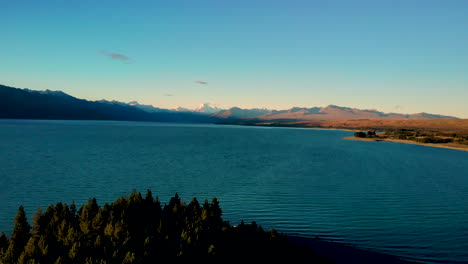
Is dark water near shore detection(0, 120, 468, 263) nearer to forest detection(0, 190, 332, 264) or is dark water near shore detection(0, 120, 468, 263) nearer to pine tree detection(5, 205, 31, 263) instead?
forest detection(0, 190, 332, 264)

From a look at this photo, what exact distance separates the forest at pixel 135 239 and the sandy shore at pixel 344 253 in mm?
3773

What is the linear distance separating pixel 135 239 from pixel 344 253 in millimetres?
25200

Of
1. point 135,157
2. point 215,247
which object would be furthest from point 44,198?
point 135,157

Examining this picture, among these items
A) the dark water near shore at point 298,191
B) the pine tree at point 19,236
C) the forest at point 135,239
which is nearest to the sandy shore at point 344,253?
the dark water near shore at point 298,191

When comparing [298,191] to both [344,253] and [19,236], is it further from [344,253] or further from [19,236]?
[19,236]

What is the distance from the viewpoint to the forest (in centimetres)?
2730

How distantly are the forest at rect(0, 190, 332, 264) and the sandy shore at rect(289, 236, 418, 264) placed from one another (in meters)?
3.77

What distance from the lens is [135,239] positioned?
31.2 meters

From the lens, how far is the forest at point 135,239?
27.3 metres

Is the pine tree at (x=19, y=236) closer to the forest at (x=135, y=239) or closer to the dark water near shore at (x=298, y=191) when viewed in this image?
the forest at (x=135, y=239)

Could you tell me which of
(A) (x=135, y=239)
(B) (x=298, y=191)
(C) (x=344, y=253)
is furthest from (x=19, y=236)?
(B) (x=298, y=191)

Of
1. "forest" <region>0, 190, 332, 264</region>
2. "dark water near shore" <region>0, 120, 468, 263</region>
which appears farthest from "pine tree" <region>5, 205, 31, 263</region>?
"dark water near shore" <region>0, 120, 468, 263</region>

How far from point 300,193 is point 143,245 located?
4372 centimetres

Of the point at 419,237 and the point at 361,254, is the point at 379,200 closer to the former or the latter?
the point at 419,237
